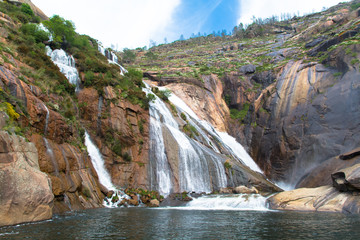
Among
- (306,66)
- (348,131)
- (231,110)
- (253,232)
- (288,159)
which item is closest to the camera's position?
(253,232)

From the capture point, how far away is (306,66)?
132 ft

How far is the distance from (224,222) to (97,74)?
913 inches

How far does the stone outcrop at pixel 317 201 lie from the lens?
657 inches

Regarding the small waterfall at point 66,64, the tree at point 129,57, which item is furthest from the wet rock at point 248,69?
the tree at point 129,57

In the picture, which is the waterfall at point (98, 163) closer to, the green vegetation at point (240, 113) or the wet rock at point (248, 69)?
the green vegetation at point (240, 113)

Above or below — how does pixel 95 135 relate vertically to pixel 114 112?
below

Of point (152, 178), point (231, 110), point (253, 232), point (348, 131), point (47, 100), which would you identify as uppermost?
point (231, 110)

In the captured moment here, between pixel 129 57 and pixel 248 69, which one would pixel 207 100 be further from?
pixel 129 57

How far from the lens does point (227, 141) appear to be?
40.2 metres

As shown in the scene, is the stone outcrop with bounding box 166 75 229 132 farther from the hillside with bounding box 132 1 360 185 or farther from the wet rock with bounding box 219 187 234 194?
the wet rock with bounding box 219 187 234 194

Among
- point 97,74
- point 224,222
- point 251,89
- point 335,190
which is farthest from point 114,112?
point 251,89

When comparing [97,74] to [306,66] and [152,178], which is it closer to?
[152,178]

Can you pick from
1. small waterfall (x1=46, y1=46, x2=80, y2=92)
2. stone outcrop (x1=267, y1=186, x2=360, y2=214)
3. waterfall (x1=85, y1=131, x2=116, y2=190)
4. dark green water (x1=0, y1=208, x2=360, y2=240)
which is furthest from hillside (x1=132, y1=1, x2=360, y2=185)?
waterfall (x1=85, y1=131, x2=116, y2=190)

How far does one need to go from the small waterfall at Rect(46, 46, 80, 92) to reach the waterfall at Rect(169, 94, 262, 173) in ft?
54.4
